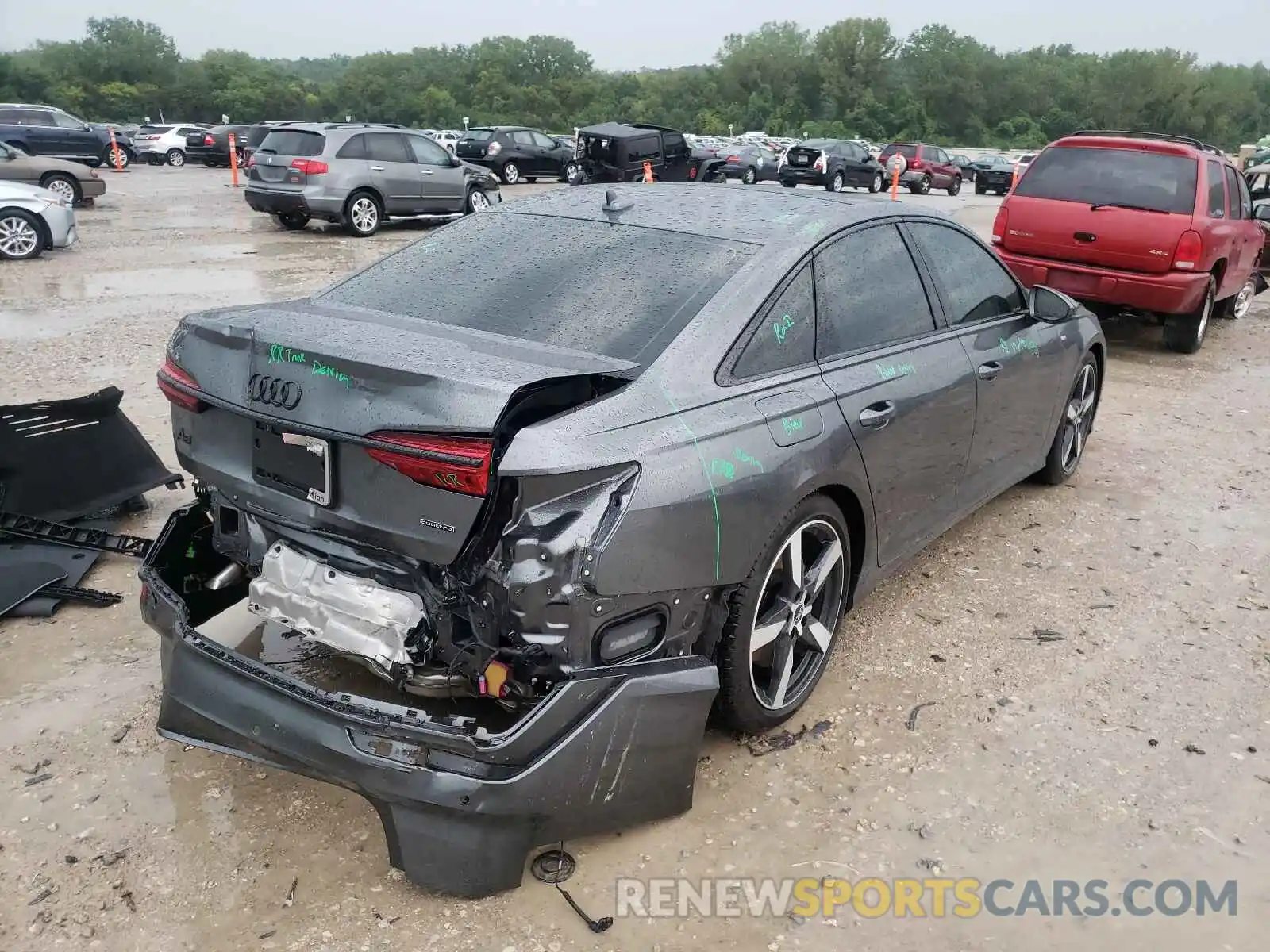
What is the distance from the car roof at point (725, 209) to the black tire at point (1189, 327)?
6.28 metres

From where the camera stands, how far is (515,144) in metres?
28.6

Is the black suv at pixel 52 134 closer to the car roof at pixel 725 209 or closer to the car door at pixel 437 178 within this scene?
the car door at pixel 437 178

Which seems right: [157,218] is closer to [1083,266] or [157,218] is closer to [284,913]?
[1083,266]

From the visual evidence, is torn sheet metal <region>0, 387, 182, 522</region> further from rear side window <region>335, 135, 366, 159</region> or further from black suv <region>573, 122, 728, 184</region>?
black suv <region>573, 122, 728, 184</region>

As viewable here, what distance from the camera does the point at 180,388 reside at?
2992 millimetres

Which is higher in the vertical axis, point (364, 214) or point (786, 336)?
point (786, 336)

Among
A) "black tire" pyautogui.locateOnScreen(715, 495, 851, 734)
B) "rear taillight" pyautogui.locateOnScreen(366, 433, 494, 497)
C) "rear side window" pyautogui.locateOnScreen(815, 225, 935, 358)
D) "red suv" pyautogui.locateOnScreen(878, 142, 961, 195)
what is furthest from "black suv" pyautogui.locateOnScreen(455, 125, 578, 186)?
"rear taillight" pyautogui.locateOnScreen(366, 433, 494, 497)

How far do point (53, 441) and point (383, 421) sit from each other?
263 cm

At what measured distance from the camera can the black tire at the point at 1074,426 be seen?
17.9ft

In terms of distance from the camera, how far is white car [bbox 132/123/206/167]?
3462cm

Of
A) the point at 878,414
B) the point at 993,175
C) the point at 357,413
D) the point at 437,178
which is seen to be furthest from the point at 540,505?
the point at 993,175

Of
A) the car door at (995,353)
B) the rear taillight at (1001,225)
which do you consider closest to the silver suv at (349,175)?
the rear taillight at (1001,225)

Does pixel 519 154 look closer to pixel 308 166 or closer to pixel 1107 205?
pixel 308 166

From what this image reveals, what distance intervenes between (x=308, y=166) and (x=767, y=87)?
96.5 metres
